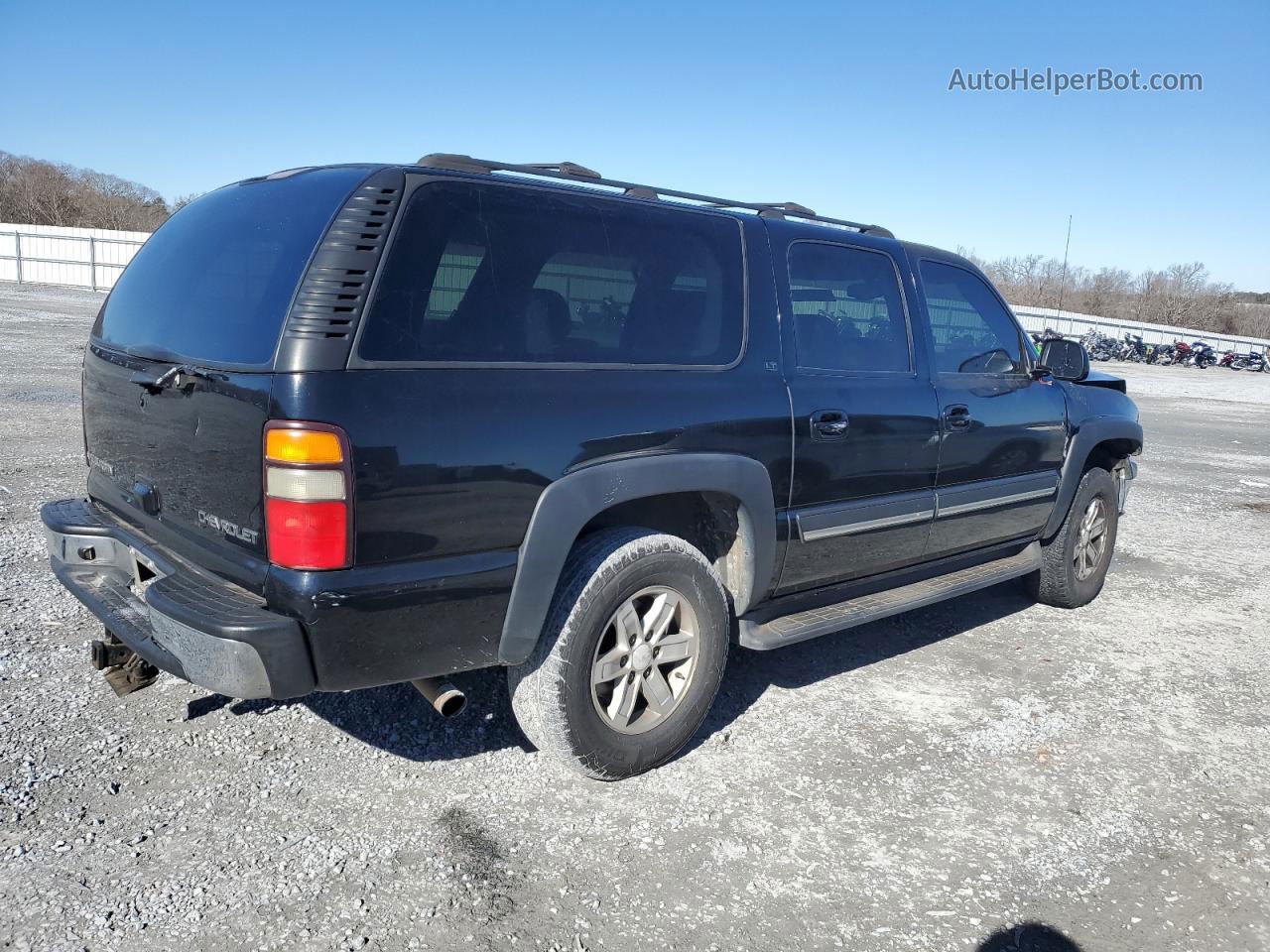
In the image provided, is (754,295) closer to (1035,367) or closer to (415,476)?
(415,476)

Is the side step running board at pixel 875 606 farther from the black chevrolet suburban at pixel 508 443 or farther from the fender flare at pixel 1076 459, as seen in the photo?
the fender flare at pixel 1076 459

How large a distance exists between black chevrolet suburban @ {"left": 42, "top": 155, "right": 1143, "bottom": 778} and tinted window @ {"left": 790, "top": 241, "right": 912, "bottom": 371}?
0.05ft

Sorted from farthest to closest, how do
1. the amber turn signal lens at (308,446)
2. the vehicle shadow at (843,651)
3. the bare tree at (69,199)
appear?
the bare tree at (69,199) → the vehicle shadow at (843,651) → the amber turn signal lens at (308,446)

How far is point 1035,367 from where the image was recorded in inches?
191

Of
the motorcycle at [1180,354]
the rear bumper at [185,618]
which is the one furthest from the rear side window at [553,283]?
the motorcycle at [1180,354]

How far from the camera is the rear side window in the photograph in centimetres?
264

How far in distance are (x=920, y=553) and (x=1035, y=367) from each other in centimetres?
132

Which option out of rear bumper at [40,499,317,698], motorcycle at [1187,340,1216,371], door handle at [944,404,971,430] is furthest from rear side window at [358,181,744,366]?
motorcycle at [1187,340,1216,371]

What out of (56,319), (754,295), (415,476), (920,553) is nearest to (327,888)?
(415,476)

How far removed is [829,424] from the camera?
363 centimetres

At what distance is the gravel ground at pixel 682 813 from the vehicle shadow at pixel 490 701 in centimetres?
1

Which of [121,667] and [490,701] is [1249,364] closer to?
[490,701]

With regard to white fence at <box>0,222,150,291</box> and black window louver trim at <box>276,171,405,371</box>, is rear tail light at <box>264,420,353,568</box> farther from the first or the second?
white fence at <box>0,222,150,291</box>

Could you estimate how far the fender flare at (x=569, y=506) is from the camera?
9.18ft
